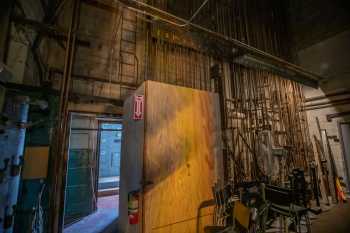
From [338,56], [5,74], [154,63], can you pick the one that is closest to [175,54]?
[154,63]

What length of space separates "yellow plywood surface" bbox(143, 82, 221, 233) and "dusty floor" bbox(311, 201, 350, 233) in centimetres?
223

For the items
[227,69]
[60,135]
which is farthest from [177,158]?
[227,69]

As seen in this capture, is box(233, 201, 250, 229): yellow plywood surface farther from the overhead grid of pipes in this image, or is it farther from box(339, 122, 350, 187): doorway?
box(339, 122, 350, 187): doorway

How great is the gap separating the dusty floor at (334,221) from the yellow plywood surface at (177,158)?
223cm

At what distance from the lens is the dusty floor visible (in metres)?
3.07

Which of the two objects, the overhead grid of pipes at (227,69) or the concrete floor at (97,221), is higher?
the overhead grid of pipes at (227,69)

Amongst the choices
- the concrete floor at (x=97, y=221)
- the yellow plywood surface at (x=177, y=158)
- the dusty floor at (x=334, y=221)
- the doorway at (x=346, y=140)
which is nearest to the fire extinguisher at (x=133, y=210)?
the yellow plywood surface at (x=177, y=158)

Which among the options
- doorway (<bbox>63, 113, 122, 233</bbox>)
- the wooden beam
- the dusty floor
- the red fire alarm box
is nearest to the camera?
the red fire alarm box

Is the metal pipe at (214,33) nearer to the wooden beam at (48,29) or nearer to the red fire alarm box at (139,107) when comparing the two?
the red fire alarm box at (139,107)

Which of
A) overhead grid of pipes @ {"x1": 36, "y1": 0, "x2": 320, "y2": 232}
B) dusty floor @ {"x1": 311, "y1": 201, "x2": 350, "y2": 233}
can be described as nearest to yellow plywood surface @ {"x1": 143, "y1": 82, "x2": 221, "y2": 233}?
overhead grid of pipes @ {"x1": 36, "y1": 0, "x2": 320, "y2": 232}

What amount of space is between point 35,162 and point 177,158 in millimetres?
2245

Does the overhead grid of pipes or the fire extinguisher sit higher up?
the overhead grid of pipes

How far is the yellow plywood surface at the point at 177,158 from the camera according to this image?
86.0 inches

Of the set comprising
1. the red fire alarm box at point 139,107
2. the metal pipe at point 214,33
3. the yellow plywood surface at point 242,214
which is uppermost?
A: the metal pipe at point 214,33
